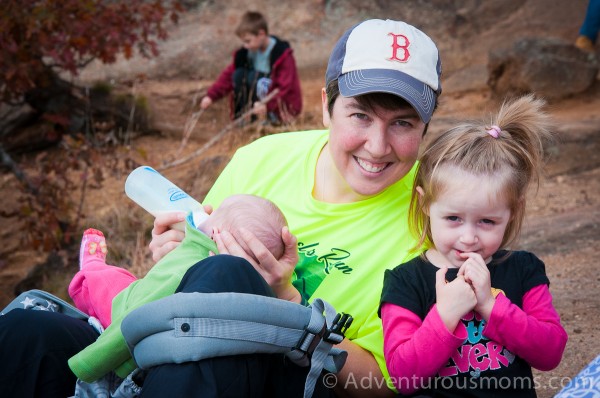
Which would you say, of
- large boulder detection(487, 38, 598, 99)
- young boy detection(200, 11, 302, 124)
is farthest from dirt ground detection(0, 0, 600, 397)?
young boy detection(200, 11, 302, 124)

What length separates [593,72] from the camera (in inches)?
297

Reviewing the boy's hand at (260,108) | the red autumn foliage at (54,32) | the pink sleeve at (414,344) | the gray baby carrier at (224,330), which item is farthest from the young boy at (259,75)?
the gray baby carrier at (224,330)

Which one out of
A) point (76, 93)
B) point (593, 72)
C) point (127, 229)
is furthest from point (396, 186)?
point (76, 93)

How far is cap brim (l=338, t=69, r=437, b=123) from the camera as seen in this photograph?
8.52ft

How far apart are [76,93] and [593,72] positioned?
475cm

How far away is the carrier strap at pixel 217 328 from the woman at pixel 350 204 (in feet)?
0.46

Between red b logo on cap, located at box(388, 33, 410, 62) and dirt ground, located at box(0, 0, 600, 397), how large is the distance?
4.08 ft

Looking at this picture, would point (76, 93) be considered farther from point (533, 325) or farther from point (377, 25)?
point (533, 325)

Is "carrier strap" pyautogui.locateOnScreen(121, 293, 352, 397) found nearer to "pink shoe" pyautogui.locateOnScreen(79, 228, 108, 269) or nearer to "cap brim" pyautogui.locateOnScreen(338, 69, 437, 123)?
"cap brim" pyautogui.locateOnScreen(338, 69, 437, 123)

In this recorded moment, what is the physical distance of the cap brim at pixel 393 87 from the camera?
2.60 m

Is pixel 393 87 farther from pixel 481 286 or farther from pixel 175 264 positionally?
pixel 175 264

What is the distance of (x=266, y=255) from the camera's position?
7.99ft

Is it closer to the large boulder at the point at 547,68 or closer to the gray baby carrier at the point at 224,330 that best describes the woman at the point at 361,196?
the gray baby carrier at the point at 224,330

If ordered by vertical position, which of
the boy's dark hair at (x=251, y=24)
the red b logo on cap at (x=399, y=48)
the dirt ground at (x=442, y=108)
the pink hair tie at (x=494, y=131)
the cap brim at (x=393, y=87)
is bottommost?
the dirt ground at (x=442, y=108)
